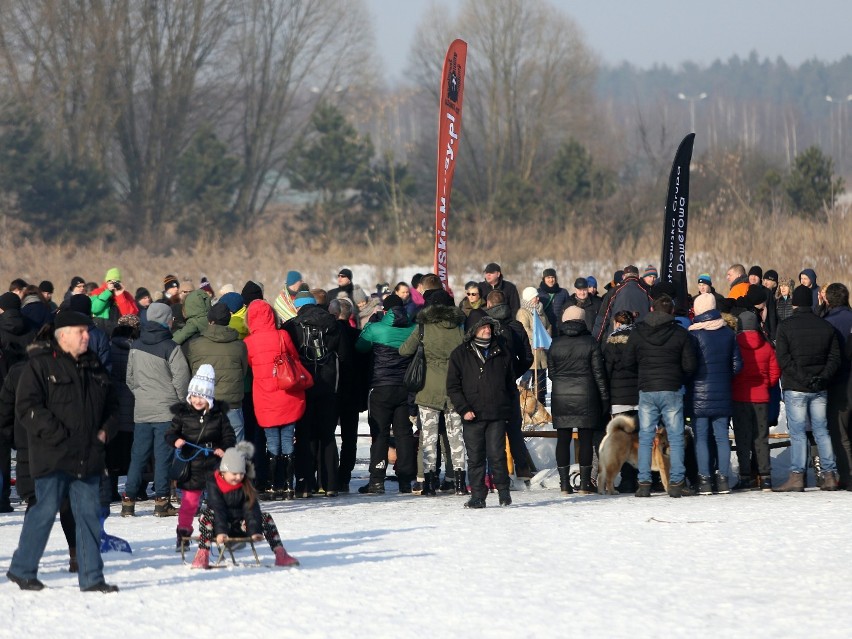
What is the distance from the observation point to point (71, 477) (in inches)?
313

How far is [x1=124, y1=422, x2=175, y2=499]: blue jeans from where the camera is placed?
38.0 ft

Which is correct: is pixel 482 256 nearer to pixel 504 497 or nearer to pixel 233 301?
pixel 233 301

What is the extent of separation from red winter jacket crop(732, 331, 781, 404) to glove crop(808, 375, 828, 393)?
45cm

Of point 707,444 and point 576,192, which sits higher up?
point 576,192

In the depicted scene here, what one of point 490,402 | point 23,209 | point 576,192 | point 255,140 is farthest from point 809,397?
point 255,140

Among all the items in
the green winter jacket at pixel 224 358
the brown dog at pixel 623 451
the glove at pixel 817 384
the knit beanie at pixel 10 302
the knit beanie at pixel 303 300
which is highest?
the knit beanie at pixel 303 300

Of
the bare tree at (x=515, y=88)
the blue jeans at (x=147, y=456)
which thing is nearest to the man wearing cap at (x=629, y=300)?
the blue jeans at (x=147, y=456)

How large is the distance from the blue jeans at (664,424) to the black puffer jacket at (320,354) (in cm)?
271

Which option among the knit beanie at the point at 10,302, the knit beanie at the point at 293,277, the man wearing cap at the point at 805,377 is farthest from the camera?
the knit beanie at the point at 293,277

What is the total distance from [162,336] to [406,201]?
39.1 meters

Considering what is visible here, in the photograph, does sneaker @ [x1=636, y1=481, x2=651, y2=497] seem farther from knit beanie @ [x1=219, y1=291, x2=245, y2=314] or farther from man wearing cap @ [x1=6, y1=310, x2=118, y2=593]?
man wearing cap @ [x1=6, y1=310, x2=118, y2=593]

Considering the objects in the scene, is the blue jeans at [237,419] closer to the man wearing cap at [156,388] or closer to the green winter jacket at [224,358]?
the green winter jacket at [224,358]

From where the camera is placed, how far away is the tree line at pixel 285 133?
49844 mm

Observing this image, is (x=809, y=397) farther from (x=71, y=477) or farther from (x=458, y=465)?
(x=71, y=477)
